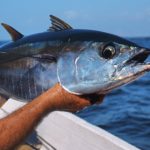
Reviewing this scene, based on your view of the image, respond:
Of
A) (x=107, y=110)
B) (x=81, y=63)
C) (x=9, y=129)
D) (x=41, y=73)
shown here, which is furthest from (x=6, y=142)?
(x=107, y=110)

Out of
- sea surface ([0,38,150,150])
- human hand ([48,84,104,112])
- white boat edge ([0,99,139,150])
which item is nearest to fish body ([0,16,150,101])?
human hand ([48,84,104,112])

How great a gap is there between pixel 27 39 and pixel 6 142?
2.26 ft

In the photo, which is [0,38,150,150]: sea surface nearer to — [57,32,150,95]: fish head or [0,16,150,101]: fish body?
[0,16,150,101]: fish body

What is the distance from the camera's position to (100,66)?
221cm

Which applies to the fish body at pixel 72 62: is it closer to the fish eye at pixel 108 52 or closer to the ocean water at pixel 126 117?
the fish eye at pixel 108 52

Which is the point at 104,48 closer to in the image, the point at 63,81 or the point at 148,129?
the point at 63,81

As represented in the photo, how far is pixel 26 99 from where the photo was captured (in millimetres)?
2480

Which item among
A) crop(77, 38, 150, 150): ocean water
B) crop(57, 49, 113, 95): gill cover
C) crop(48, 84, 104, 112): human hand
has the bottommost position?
crop(77, 38, 150, 150): ocean water

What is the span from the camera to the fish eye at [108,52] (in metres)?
2.19

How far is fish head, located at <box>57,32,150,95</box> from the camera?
2162 millimetres

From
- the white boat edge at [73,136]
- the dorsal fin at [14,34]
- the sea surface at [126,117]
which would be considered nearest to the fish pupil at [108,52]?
the dorsal fin at [14,34]

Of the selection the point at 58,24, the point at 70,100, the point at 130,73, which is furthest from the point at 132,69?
the point at 58,24

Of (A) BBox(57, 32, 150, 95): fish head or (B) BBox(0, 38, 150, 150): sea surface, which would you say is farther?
(B) BBox(0, 38, 150, 150): sea surface

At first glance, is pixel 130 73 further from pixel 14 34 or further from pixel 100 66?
pixel 14 34
